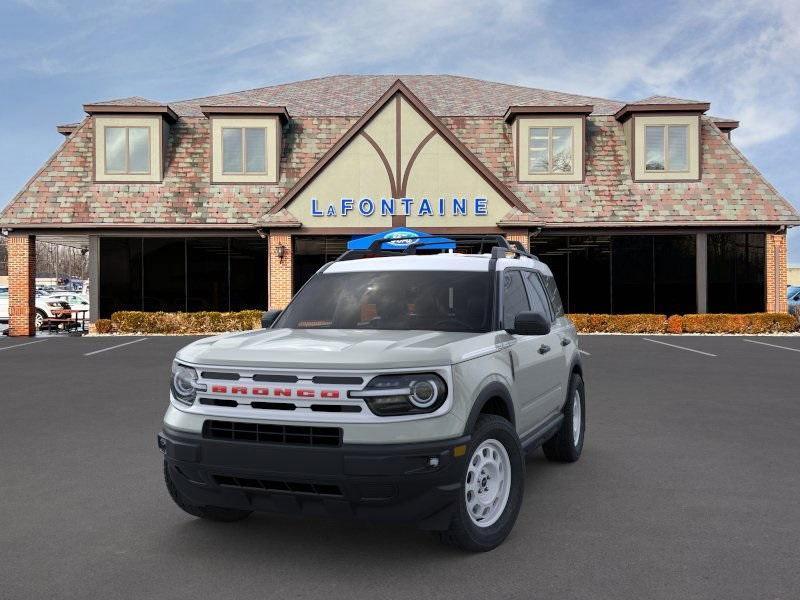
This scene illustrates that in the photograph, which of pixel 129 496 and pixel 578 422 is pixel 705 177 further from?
pixel 129 496

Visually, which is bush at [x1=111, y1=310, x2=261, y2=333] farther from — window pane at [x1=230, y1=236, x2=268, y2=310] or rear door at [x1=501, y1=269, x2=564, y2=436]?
rear door at [x1=501, y1=269, x2=564, y2=436]

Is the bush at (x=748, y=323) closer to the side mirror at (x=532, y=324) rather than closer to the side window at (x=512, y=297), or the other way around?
the side window at (x=512, y=297)

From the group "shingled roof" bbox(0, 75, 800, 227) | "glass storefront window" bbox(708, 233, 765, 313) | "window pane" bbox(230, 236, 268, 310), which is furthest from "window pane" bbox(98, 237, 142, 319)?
"glass storefront window" bbox(708, 233, 765, 313)

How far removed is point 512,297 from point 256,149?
2036cm

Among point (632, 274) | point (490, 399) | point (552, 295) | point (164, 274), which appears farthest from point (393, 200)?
point (490, 399)

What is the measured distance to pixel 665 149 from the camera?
24.9m

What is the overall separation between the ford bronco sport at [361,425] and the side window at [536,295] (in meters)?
1.13

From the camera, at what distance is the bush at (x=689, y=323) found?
2336cm

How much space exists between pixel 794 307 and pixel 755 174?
480 cm

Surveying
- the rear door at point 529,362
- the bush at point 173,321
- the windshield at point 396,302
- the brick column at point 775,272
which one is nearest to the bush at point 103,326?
the bush at point 173,321

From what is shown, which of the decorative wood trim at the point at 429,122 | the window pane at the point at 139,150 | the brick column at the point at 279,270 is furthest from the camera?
the window pane at the point at 139,150

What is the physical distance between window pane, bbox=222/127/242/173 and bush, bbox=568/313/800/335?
12227 mm

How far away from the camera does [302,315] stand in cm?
581

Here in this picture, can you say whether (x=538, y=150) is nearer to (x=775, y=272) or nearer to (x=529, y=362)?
(x=775, y=272)
